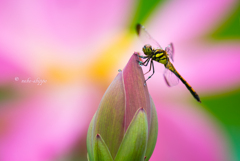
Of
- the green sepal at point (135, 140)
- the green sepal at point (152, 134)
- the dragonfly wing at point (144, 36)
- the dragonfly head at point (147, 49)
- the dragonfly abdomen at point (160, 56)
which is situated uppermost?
the dragonfly wing at point (144, 36)

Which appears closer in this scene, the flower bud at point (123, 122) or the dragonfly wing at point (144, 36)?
the flower bud at point (123, 122)

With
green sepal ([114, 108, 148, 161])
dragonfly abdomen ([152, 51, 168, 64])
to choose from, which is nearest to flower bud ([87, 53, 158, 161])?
green sepal ([114, 108, 148, 161])

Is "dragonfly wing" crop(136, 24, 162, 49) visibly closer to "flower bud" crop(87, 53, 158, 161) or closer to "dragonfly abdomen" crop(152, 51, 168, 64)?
"dragonfly abdomen" crop(152, 51, 168, 64)

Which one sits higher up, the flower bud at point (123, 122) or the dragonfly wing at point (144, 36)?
the dragonfly wing at point (144, 36)

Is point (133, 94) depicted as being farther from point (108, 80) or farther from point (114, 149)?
point (108, 80)

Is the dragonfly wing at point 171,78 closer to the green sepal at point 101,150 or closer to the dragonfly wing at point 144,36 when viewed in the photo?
the dragonfly wing at point 144,36

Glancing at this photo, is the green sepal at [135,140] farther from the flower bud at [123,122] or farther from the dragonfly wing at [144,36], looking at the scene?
the dragonfly wing at [144,36]

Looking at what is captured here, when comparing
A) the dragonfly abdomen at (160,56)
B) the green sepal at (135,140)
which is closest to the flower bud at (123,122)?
the green sepal at (135,140)

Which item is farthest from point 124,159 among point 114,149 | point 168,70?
point 168,70

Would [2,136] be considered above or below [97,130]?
above
